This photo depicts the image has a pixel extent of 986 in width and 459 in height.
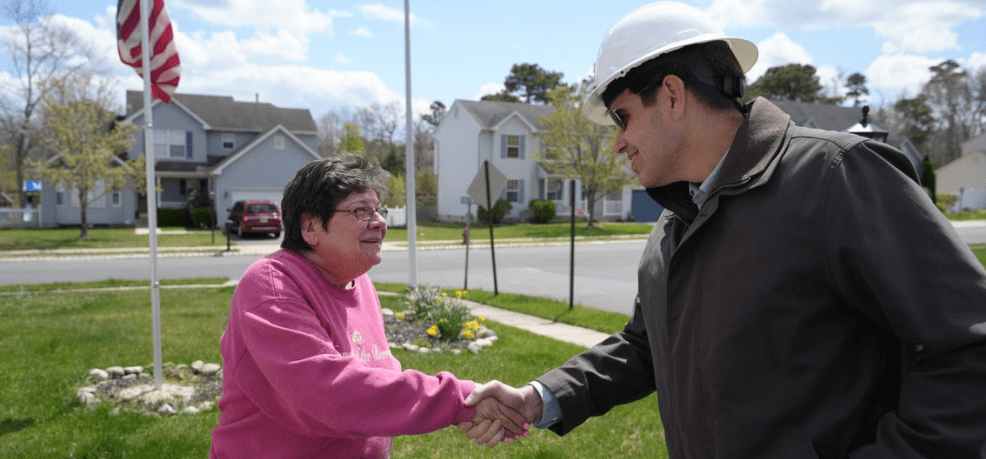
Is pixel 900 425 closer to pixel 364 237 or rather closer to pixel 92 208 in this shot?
pixel 364 237

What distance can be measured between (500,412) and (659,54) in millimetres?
1512

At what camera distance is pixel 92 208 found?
38000 mm

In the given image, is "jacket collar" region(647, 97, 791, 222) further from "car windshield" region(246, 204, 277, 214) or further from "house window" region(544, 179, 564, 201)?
"house window" region(544, 179, 564, 201)

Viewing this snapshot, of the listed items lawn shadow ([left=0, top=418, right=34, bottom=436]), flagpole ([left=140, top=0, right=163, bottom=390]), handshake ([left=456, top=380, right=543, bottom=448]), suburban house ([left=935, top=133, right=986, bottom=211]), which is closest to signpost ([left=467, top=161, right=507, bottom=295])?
flagpole ([left=140, top=0, right=163, bottom=390])

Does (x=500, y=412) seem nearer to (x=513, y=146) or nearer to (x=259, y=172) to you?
(x=259, y=172)

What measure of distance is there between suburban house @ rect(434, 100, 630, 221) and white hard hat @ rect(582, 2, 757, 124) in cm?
3956

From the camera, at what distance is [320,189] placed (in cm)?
273

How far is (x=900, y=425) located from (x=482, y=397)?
4.78 feet

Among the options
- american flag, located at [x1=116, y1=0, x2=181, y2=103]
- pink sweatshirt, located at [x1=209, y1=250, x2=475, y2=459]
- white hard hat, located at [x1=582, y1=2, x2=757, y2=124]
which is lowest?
pink sweatshirt, located at [x1=209, y1=250, x2=475, y2=459]

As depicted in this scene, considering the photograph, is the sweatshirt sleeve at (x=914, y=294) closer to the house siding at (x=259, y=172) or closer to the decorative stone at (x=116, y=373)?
the decorative stone at (x=116, y=373)

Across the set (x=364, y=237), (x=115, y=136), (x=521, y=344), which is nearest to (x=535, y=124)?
(x=115, y=136)

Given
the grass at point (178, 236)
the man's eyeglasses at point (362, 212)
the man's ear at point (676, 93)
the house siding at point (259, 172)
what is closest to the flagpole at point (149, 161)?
the man's eyeglasses at point (362, 212)

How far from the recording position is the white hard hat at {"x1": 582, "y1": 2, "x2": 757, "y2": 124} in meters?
2.06

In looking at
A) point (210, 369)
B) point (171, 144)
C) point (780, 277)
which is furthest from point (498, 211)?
point (780, 277)
